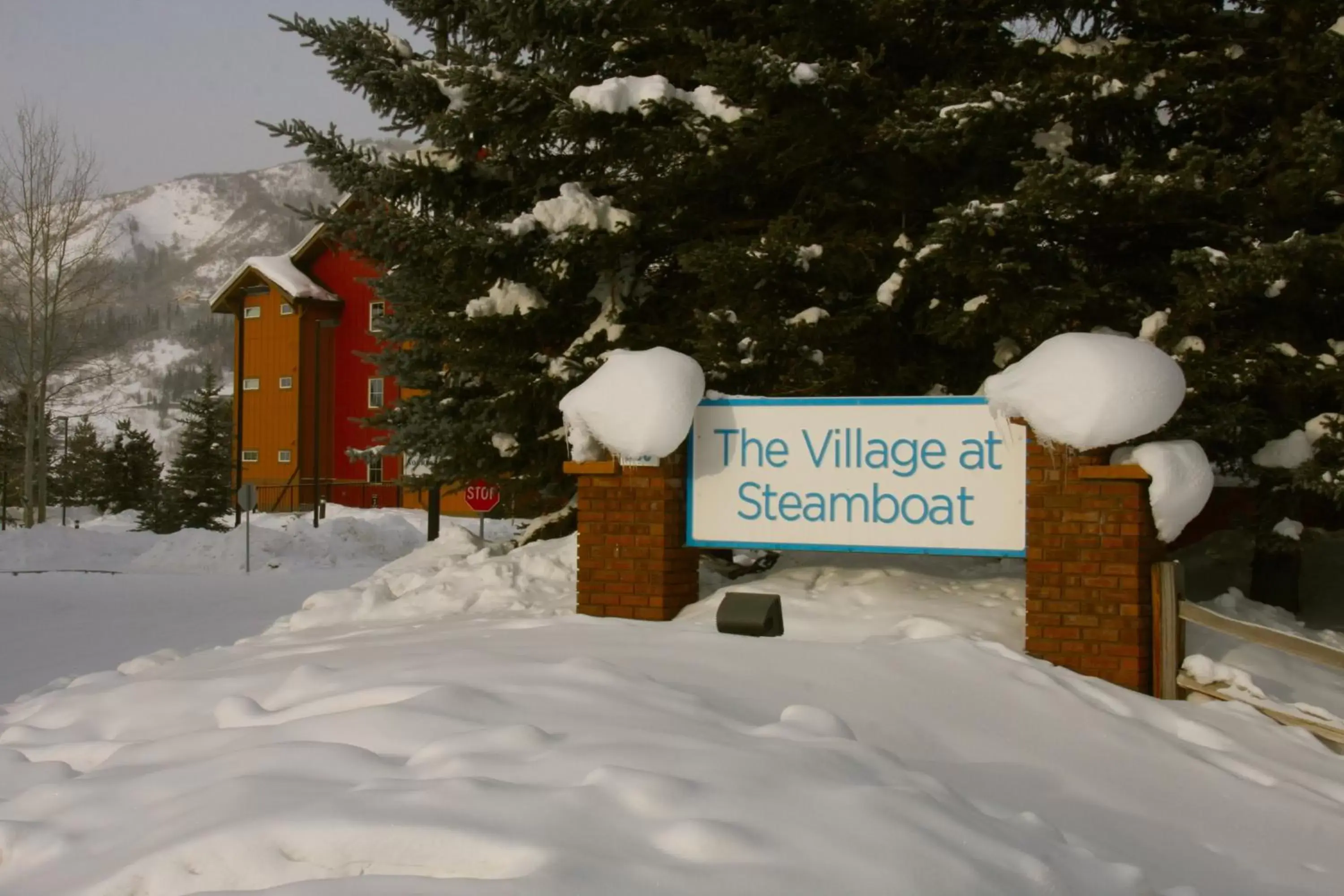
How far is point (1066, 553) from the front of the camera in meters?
6.52

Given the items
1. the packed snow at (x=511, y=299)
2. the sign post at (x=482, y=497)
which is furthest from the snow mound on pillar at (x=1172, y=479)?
the sign post at (x=482, y=497)

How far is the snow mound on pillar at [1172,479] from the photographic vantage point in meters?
6.42

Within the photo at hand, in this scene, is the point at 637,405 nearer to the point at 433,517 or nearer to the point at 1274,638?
the point at 1274,638

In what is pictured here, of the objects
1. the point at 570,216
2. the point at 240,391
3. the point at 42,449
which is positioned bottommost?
the point at 42,449

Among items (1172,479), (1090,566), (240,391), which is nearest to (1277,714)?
(1090,566)

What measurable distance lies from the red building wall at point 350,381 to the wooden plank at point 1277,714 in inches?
1422

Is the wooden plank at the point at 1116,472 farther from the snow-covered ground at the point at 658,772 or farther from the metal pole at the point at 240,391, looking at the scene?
the metal pole at the point at 240,391

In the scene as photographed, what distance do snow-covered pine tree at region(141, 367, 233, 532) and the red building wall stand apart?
3790 mm

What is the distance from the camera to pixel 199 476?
120ft

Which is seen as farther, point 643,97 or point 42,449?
point 42,449

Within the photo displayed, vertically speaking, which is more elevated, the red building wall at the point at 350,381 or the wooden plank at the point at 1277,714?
the red building wall at the point at 350,381

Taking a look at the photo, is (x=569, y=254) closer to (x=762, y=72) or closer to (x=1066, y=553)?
(x=762, y=72)

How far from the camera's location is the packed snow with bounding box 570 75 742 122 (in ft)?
28.9

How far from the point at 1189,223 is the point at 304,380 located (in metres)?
37.3
